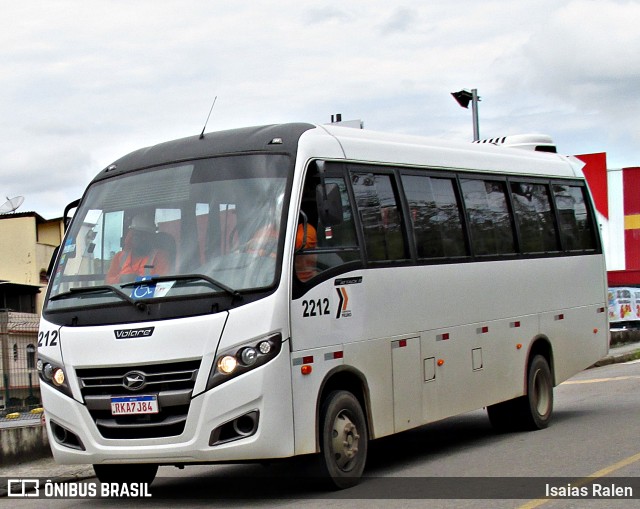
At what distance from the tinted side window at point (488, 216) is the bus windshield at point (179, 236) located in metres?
3.57

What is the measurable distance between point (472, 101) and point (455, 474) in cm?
1660

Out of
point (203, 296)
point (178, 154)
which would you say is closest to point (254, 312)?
point (203, 296)

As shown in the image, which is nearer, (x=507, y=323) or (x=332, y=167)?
(x=332, y=167)

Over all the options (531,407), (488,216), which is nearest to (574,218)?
(488,216)

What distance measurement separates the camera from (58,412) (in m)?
9.69

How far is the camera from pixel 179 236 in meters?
9.61

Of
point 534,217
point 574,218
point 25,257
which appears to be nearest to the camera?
point 534,217

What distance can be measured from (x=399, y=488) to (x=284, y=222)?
96.6 inches

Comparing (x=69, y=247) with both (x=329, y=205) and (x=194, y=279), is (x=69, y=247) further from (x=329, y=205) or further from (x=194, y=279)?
(x=329, y=205)

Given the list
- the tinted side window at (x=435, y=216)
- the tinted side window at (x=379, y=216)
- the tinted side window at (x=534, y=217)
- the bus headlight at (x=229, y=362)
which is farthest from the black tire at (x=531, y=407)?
the bus headlight at (x=229, y=362)

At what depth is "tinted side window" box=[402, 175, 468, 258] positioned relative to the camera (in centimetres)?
1151

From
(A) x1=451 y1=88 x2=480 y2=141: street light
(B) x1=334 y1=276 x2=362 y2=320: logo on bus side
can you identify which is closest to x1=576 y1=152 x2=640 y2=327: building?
(A) x1=451 y1=88 x2=480 y2=141: street light

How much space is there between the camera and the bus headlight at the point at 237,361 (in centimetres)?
888

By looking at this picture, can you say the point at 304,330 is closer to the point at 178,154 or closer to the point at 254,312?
the point at 254,312
